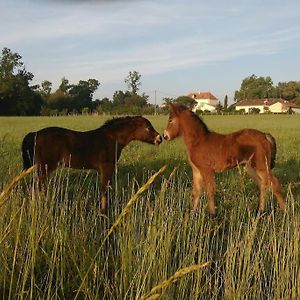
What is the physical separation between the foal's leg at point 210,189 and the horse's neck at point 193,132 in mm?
637

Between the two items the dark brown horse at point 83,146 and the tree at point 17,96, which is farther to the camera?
the tree at point 17,96

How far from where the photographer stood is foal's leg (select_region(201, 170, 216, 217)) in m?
7.17

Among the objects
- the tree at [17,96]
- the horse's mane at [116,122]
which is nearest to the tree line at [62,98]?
the tree at [17,96]

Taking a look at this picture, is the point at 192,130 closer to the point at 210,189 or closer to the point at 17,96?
the point at 210,189

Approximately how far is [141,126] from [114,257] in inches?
218

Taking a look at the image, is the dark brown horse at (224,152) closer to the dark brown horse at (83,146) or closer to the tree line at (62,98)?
the dark brown horse at (83,146)

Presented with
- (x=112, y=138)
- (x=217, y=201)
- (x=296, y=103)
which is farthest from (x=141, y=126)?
(x=296, y=103)

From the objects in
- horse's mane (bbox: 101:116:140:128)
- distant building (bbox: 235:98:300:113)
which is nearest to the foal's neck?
horse's mane (bbox: 101:116:140:128)

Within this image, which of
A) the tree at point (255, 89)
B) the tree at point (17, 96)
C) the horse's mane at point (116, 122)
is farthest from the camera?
the tree at point (255, 89)

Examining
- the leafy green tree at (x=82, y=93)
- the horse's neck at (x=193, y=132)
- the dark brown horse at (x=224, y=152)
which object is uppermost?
the leafy green tree at (x=82, y=93)

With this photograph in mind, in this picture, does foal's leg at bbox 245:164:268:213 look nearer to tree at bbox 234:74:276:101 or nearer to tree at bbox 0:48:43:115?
A: tree at bbox 0:48:43:115

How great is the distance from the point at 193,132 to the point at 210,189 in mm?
1202

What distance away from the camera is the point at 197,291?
2.95 meters

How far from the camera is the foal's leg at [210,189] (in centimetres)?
717
